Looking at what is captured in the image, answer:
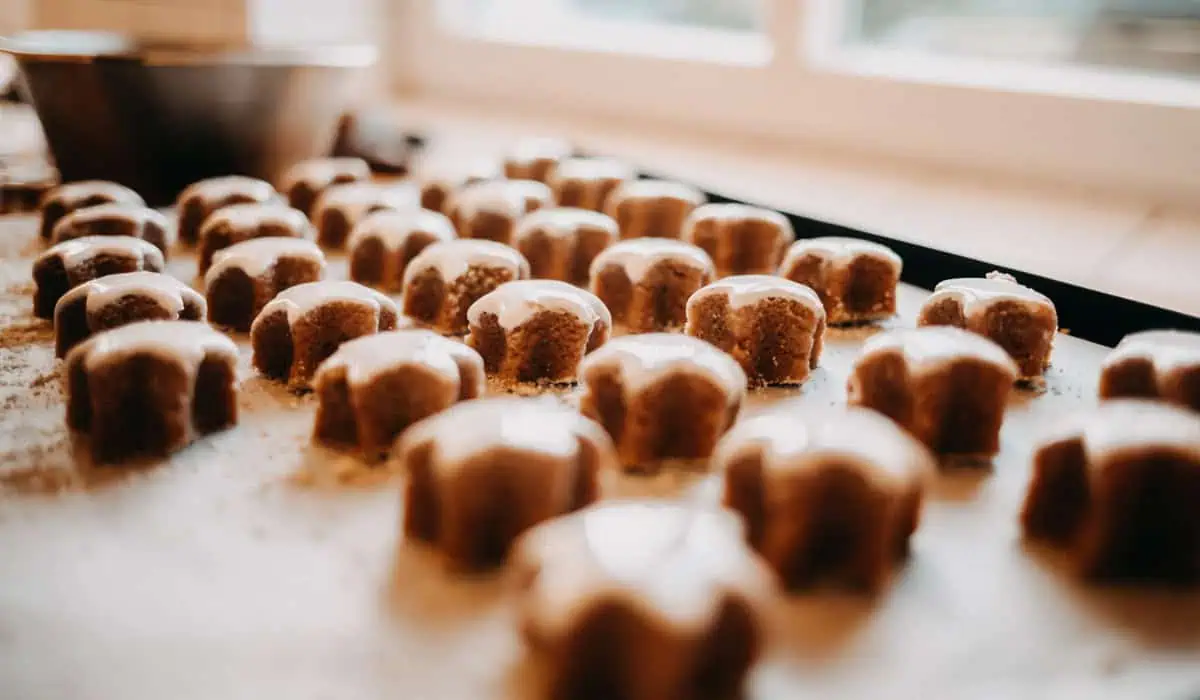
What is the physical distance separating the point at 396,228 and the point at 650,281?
1.10 feet

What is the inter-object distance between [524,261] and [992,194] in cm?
63

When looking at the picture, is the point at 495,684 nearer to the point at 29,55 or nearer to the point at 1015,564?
the point at 1015,564

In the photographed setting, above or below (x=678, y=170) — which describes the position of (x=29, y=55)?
above

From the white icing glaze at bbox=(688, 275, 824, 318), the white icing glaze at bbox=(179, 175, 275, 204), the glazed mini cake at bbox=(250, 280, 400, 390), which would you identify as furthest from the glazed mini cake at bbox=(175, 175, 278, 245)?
the white icing glaze at bbox=(688, 275, 824, 318)

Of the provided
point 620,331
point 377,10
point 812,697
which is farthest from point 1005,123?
point 377,10

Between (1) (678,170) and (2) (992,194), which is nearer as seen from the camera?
(2) (992,194)

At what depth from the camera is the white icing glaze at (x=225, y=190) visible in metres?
1.41

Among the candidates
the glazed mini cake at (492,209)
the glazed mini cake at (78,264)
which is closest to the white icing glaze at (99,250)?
the glazed mini cake at (78,264)

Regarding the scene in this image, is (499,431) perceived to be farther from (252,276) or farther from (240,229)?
(240,229)

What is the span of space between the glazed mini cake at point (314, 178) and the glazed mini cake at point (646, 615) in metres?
1.11

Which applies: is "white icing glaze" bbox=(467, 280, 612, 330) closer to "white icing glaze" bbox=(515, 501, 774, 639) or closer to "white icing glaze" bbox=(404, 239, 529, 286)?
"white icing glaze" bbox=(404, 239, 529, 286)

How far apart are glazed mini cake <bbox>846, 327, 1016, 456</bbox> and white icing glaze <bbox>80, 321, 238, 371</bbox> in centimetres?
52

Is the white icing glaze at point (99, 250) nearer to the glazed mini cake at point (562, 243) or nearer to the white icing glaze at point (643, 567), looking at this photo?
the glazed mini cake at point (562, 243)

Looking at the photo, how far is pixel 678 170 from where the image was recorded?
1.59 m
